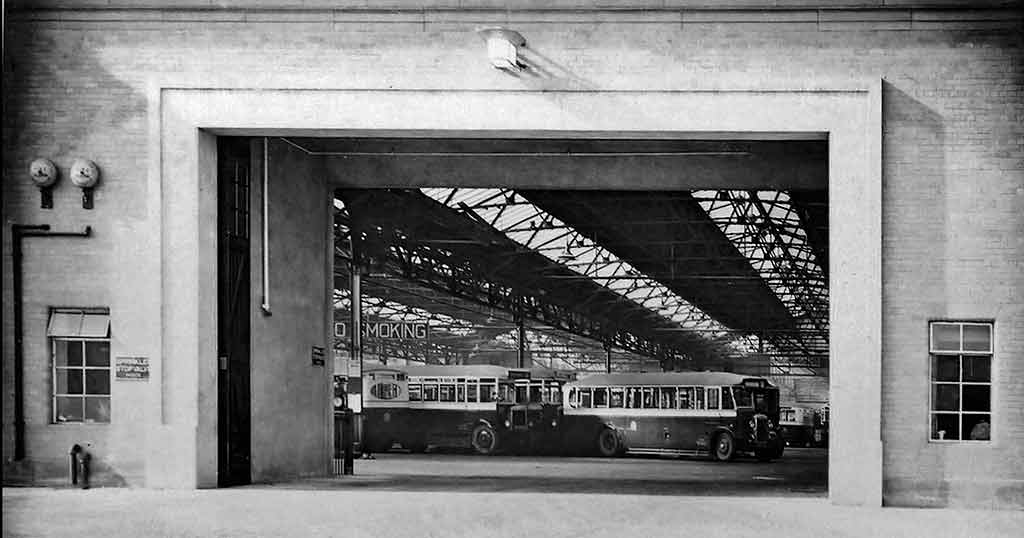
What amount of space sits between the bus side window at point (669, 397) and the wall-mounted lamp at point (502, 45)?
22.6m

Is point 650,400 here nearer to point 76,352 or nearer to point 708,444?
point 708,444

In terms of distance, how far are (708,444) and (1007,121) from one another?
21237 millimetres

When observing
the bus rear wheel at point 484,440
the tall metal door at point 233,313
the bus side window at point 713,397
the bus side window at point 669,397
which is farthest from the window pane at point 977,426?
the bus rear wheel at point 484,440

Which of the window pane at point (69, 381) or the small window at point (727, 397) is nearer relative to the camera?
the window pane at point (69, 381)

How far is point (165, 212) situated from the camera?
41.6ft

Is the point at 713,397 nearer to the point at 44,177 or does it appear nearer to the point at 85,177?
the point at 85,177

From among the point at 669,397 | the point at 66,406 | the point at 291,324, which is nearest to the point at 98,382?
the point at 66,406

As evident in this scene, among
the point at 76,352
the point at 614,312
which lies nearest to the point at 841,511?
the point at 76,352

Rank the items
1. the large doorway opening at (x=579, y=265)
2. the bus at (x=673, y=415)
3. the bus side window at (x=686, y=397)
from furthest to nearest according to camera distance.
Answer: the bus side window at (x=686, y=397) < the bus at (x=673, y=415) < the large doorway opening at (x=579, y=265)

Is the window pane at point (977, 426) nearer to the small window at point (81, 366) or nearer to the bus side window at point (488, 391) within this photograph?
the small window at point (81, 366)

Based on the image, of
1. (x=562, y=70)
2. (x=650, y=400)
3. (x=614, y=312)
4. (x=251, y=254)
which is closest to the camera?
(x=562, y=70)

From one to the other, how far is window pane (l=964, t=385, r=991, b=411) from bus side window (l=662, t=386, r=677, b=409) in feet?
68.2

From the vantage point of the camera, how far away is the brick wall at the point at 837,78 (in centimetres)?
1226

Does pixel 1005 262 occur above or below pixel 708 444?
above
